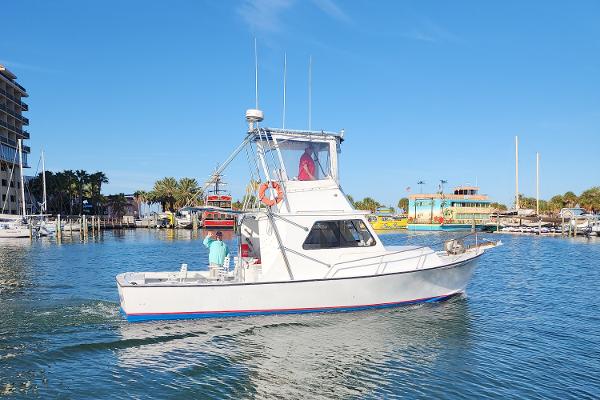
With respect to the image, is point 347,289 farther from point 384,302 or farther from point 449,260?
point 449,260

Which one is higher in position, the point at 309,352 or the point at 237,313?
the point at 237,313

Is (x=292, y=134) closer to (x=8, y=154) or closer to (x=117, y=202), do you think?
(x=8, y=154)

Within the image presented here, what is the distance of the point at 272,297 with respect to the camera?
12.5 metres

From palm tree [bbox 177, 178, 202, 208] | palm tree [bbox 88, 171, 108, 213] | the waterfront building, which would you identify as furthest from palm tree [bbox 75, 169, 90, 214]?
the waterfront building

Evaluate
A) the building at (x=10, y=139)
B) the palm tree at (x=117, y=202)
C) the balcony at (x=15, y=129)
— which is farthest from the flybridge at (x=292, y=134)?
the palm tree at (x=117, y=202)

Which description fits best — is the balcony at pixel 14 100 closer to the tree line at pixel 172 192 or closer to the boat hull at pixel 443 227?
the tree line at pixel 172 192

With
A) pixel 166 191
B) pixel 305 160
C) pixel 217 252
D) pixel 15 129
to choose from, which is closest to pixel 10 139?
pixel 15 129

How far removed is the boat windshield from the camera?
13539 millimetres

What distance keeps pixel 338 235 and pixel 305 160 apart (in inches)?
93.8

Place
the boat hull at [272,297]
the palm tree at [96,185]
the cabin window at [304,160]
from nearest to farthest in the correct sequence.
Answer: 1. the boat hull at [272,297]
2. the cabin window at [304,160]
3. the palm tree at [96,185]

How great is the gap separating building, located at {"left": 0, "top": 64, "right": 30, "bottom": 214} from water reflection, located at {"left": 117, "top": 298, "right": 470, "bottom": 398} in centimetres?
6118

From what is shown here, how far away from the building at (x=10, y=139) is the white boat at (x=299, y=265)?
5983 cm

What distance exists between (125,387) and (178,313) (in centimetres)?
391

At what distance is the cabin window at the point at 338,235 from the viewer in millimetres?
13094
